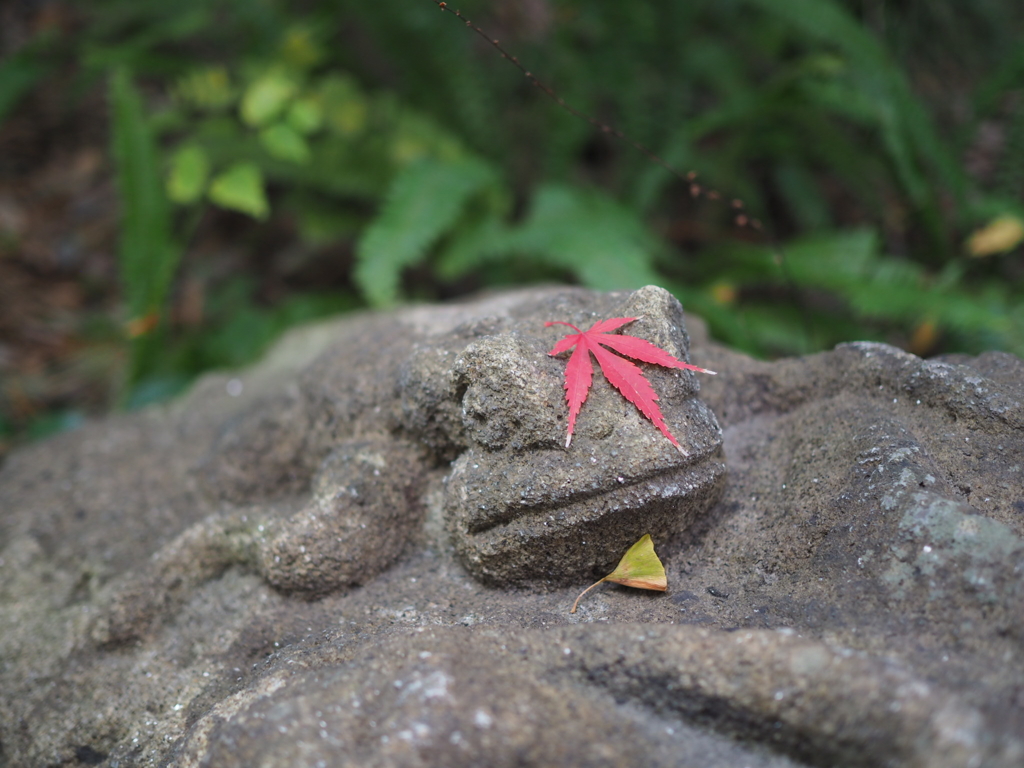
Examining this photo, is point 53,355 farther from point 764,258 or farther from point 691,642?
point 691,642

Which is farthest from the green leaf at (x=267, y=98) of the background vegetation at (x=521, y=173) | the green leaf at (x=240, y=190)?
the green leaf at (x=240, y=190)

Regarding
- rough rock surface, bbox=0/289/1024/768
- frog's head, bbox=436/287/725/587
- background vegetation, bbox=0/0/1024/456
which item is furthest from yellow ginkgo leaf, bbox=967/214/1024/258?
frog's head, bbox=436/287/725/587

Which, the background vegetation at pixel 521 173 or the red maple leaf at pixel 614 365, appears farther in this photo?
the background vegetation at pixel 521 173

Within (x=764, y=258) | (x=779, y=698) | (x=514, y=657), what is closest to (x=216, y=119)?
(x=764, y=258)

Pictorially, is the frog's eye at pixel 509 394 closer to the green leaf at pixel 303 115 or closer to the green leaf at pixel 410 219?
the green leaf at pixel 410 219

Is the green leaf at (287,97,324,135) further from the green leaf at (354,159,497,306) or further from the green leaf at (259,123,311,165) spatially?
the green leaf at (354,159,497,306)
